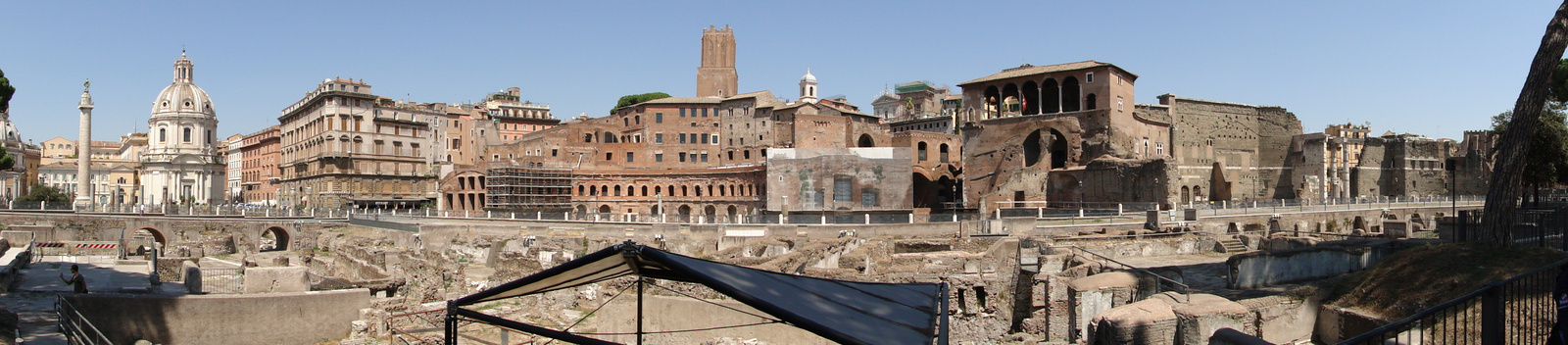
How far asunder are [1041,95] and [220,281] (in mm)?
48050

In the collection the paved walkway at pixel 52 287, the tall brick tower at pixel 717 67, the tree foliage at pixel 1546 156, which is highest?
the tall brick tower at pixel 717 67

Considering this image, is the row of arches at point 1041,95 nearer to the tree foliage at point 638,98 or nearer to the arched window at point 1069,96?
the arched window at point 1069,96

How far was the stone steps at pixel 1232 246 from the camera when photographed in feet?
80.8

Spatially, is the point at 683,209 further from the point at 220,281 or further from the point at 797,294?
the point at 797,294

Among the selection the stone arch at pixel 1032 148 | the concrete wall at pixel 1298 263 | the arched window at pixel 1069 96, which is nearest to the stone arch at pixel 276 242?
the stone arch at pixel 1032 148

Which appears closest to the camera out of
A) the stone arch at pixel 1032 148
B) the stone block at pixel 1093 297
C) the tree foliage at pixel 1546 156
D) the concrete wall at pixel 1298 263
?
the stone block at pixel 1093 297

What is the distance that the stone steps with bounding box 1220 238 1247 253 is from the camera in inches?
969

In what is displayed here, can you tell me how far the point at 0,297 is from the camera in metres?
16.1

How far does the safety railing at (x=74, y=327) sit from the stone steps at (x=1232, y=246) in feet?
80.3

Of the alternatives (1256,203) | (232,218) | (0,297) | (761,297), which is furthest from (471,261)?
(1256,203)

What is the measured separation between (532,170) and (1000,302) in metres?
52.4

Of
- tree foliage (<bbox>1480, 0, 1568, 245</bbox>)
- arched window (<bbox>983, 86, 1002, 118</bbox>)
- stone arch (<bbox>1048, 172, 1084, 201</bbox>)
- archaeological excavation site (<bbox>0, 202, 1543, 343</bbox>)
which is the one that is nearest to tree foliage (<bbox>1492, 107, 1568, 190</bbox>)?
archaeological excavation site (<bbox>0, 202, 1543, 343</bbox>)

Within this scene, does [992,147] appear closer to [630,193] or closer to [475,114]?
[630,193]

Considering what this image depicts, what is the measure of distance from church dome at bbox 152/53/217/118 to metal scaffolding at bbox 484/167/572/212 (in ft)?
98.7
